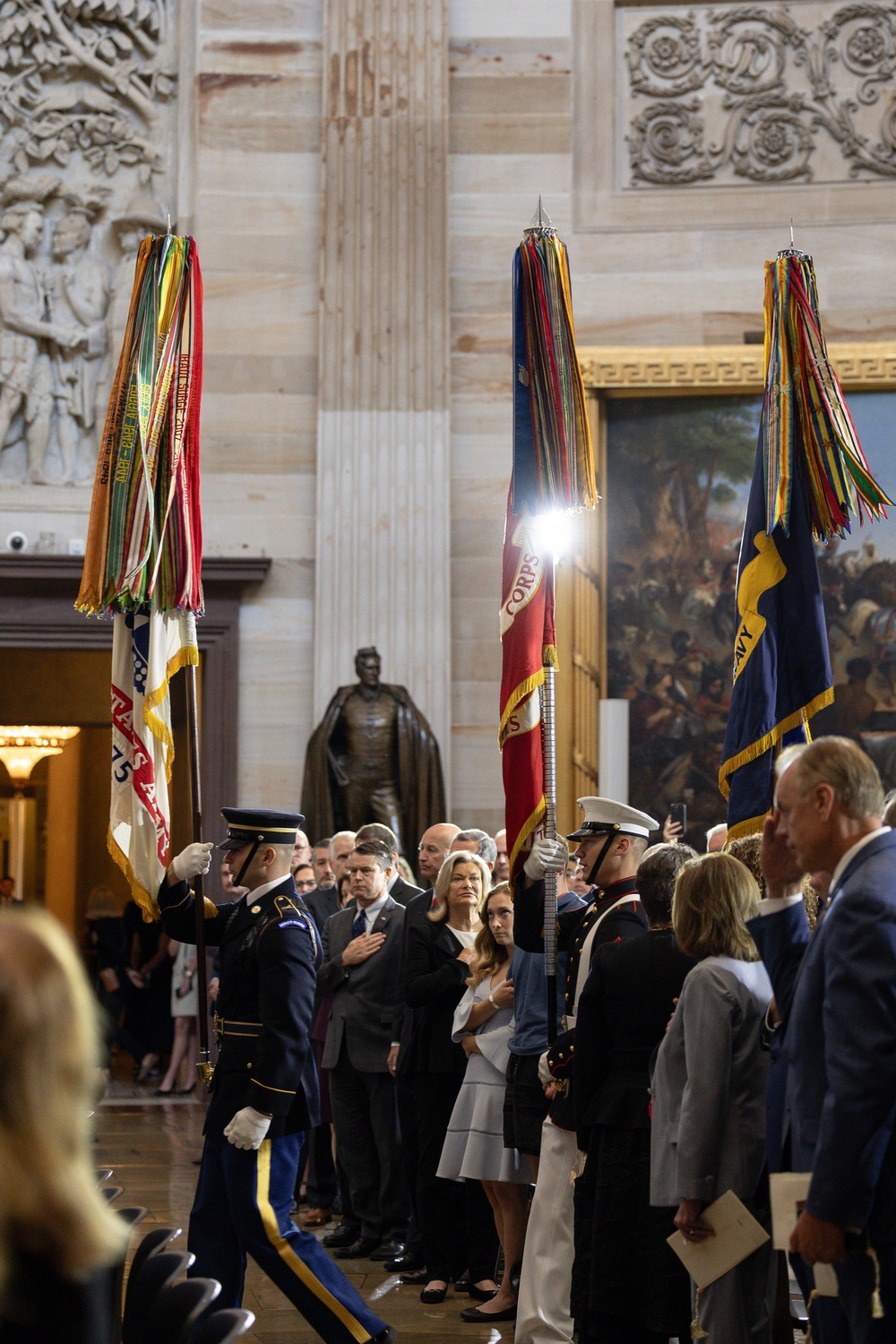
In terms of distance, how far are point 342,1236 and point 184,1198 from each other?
47.8 inches

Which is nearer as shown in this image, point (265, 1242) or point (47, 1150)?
point (47, 1150)

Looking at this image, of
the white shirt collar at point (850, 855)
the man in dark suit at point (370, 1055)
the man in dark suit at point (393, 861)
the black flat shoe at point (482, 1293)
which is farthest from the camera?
the man in dark suit at point (393, 861)

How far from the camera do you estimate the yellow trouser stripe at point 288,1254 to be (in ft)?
16.0

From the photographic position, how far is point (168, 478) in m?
6.09

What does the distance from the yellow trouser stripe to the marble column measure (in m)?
6.72

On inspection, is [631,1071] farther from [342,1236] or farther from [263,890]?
[342,1236]

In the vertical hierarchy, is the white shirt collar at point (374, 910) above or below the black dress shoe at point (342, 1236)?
above

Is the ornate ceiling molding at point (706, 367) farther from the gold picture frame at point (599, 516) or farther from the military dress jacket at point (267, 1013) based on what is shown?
the military dress jacket at point (267, 1013)

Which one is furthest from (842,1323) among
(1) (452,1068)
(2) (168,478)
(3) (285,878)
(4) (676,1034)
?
(2) (168,478)

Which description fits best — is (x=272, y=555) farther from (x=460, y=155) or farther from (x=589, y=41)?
(x=589, y=41)

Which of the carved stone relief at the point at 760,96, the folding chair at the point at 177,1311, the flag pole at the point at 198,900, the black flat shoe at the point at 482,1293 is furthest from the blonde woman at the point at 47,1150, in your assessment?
the carved stone relief at the point at 760,96

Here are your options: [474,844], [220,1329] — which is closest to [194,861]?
[474,844]

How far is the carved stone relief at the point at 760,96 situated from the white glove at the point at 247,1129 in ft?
30.1

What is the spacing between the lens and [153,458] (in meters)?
6.03
